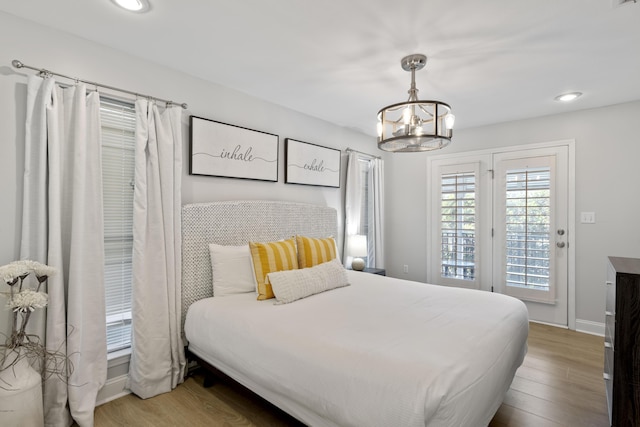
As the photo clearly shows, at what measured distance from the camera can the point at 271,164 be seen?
10.9 feet

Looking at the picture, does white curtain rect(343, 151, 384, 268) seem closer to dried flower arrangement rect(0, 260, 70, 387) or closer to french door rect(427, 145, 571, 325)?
french door rect(427, 145, 571, 325)

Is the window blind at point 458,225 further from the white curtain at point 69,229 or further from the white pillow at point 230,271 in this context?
the white curtain at point 69,229

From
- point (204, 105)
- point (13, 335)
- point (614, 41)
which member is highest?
point (614, 41)

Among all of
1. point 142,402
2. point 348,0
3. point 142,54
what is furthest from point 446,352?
point 142,54

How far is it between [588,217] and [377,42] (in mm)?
3165

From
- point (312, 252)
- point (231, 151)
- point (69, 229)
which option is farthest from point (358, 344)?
point (231, 151)

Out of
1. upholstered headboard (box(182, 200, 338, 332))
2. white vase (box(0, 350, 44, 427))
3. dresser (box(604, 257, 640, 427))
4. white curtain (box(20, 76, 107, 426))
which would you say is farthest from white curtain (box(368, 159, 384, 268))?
white vase (box(0, 350, 44, 427))

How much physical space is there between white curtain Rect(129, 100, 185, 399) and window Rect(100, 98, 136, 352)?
14 cm

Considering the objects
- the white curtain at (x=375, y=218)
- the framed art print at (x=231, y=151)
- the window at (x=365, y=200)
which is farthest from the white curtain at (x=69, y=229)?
the white curtain at (x=375, y=218)

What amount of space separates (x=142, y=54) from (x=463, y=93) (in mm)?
2798

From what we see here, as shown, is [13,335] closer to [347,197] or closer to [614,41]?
Result: [347,197]

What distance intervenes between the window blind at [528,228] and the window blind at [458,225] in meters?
0.42

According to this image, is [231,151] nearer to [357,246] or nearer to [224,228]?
[224,228]

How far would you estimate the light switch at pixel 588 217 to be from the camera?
→ 11.6ft
